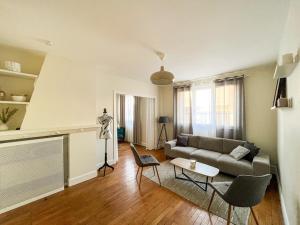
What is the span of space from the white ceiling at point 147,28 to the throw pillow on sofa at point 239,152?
1962 mm

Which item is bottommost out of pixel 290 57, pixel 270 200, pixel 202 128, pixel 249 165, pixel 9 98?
pixel 270 200

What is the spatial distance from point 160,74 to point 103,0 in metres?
1.17

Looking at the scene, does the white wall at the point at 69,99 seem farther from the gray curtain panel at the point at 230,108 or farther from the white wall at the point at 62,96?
the gray curtain panel at the point at 230,108

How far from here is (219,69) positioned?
3.61 m

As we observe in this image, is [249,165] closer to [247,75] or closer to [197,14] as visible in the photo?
[247,75]

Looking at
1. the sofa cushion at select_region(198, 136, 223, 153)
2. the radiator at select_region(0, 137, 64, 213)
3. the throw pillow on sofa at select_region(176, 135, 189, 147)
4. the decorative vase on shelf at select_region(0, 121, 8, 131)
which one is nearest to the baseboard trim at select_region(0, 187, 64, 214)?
the radiator at select_region(0, 137, 64, 213)

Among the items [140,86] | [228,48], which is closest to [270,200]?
[228,48]

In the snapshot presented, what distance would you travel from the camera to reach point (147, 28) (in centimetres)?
180

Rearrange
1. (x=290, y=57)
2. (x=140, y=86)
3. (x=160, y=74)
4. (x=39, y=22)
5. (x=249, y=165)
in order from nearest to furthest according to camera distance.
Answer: (x=290, y=57), (x=39, y=22), (x=160, y=74), (x=249, y=165), (x=140, y=86)

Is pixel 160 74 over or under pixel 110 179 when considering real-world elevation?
over

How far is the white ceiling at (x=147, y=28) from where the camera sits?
4.69ft

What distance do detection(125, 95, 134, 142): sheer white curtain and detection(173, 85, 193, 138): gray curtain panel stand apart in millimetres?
2229

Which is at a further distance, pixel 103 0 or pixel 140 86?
pixel 140 86

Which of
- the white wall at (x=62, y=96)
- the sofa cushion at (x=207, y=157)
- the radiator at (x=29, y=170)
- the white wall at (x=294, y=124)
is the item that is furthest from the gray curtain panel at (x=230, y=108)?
the radiator at (x=29, y=170)
